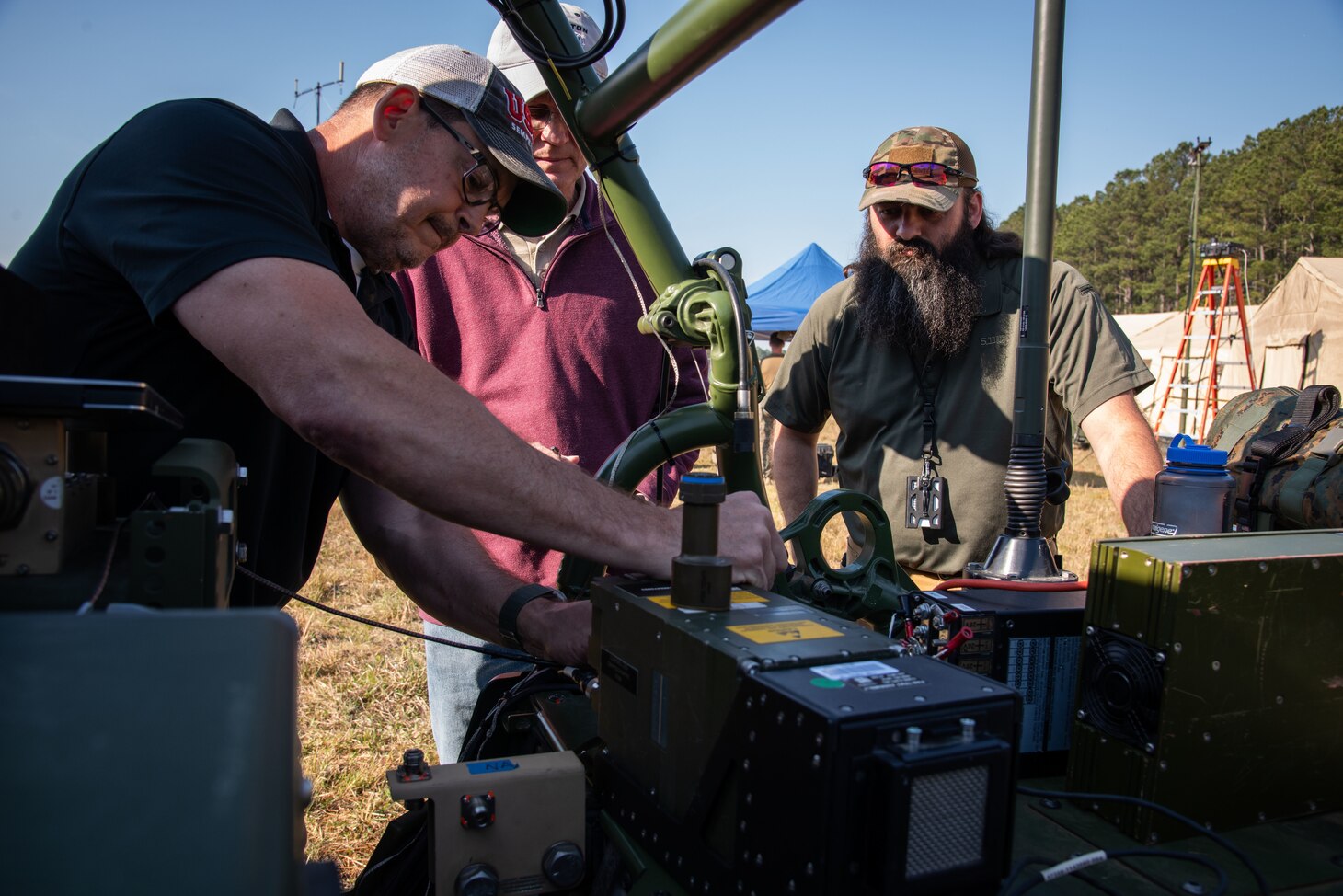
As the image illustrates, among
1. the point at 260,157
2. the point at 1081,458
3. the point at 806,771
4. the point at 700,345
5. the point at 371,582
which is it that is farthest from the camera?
the point at 1081,458

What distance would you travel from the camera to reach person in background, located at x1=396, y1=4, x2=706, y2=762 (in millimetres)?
2742

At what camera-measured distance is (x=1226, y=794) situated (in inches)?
57.4

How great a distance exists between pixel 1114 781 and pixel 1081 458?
14.8 metres

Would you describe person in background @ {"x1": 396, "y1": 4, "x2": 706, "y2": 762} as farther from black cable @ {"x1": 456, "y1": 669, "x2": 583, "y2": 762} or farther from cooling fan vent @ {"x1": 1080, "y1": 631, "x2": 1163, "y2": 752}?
cooling fan vent @ {"x1": 1080, "y1": 631, "x2": 1163, "y2": 752}

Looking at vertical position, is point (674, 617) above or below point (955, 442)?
below

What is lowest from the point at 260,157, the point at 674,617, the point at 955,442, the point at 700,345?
the point at 674,617

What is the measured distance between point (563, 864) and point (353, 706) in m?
3.33

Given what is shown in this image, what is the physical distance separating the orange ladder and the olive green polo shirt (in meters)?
13.2

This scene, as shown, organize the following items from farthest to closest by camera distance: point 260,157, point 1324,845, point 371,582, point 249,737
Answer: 1. point 371,582
2. point 260,157
3. point 1324,845
4. point 249,737

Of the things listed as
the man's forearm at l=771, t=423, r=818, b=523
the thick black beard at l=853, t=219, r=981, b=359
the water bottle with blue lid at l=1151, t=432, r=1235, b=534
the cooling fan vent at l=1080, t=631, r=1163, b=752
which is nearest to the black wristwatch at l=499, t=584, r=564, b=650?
the cooling fan vent at l=1080, t=631, r=1163, b=752

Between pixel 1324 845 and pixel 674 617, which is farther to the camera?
pixel 1324 845

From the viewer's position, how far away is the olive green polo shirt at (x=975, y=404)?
302 centimetres

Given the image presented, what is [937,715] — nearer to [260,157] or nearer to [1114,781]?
[1114,781]

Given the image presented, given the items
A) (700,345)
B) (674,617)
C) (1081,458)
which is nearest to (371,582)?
(700,345)
